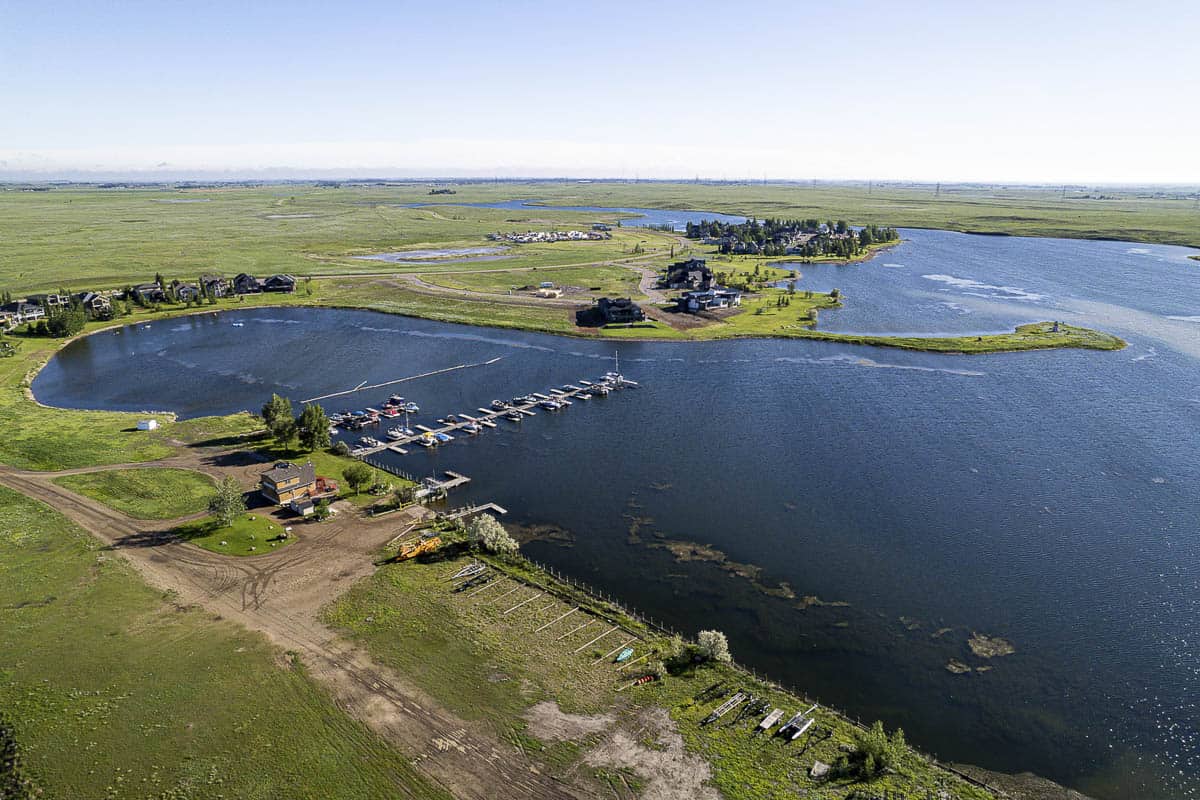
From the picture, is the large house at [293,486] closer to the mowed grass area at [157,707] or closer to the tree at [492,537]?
the mowed grass area at [157,707]

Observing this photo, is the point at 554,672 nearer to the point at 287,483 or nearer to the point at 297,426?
the point at 287,483

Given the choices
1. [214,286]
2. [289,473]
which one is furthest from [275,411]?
[214,286]

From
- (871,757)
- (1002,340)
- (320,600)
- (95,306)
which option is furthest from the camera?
(95,306)

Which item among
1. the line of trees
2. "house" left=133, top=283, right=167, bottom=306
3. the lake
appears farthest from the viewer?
"house" left=133, top=283, right=167, bottom=306

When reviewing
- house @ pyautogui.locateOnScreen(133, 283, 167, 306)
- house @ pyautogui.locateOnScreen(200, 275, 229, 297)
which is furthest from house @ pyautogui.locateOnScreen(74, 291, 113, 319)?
house @ pyautogui.locateOnScreen(200, 275, 229, 297)

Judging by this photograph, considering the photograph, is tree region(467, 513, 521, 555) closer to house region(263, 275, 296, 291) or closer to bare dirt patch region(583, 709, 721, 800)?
bare dirt patch region(583, 709, 721, 800)

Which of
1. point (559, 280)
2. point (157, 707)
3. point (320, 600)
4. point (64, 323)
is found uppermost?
point (559, 280)
